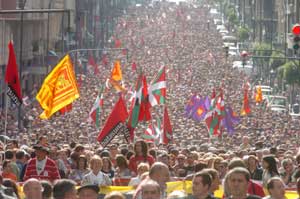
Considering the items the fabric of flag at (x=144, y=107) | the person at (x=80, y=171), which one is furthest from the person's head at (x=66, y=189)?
the fabric of flag at (x=144, y=107)

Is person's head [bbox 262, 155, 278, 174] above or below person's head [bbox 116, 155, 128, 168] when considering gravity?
above

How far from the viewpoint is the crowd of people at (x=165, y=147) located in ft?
45.9

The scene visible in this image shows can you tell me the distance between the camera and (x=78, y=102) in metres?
55.2

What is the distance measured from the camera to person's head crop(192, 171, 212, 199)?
1367 cm

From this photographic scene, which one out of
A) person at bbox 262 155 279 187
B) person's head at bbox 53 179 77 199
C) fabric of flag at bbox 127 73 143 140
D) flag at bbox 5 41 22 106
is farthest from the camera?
fabric of flag at bbox 127 73 143 140

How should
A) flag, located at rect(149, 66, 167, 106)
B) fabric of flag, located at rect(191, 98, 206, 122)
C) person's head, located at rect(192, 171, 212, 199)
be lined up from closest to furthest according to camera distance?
person's head, located at rect(192, 171, 212, 199) < flag, located at rect(149, 66, 167, 106) < fabric of flag, located at rect(191, 98, 206, 122)

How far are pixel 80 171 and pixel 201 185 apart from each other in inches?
247

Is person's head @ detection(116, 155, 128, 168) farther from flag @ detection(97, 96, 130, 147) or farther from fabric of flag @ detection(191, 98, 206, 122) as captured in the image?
fabric of flag @ detection(191, 98, 206, 122)

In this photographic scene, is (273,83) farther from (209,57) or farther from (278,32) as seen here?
(278,32)

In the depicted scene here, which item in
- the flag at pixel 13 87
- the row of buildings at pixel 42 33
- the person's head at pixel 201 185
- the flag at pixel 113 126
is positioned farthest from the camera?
the row of buildings at pixel 42 33

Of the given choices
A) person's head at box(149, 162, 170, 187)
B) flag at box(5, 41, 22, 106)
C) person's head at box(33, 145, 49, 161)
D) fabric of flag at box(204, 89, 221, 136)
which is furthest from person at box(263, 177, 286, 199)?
fabric of flag at box(204, 89, 221, 136)

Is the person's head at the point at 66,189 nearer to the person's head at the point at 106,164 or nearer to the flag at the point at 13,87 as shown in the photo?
the person's head at the point at 106,164

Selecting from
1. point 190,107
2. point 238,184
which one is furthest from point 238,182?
point 190,107

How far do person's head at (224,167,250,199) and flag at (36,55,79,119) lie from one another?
14.3 metres
